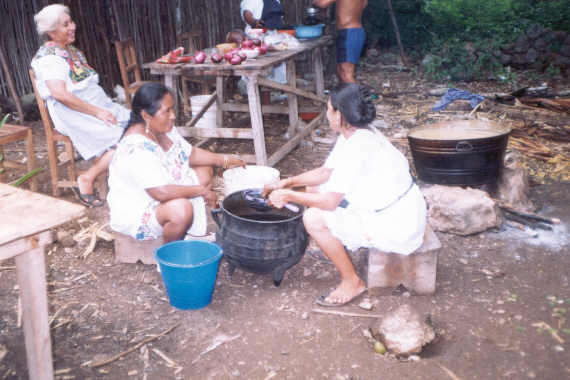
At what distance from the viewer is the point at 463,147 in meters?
4.48

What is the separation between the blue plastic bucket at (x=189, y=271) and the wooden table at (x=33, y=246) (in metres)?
0.93

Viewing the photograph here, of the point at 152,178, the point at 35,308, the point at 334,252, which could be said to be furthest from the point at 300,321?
the point at 35,308

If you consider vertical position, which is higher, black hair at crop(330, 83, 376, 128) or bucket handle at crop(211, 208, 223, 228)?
black hair at crop(330, 83, 376, 128)

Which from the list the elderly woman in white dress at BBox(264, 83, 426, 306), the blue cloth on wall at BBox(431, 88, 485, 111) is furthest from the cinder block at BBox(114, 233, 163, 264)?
the blue cloth on wall at BBox(431, 88, 485, 111)

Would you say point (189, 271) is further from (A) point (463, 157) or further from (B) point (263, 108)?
(B) point (263, 108)

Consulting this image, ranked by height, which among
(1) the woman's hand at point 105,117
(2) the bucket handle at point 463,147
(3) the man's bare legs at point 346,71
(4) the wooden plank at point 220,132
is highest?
(1) the woman's hand at point 105,117

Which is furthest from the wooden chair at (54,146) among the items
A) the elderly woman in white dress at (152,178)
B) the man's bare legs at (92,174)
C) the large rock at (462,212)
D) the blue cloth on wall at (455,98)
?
the blue cloth on wall at (455,98)

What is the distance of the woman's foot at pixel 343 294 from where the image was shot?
11.3ft

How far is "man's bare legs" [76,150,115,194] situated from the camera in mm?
4258

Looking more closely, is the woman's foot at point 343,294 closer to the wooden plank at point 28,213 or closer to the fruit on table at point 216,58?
the wooden plank at point 28,213

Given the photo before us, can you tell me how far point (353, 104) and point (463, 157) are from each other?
1911 mm

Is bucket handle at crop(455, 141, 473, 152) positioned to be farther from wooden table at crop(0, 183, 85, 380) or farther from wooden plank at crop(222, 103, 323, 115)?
wooden table at crop(0, 183, 85, 380)

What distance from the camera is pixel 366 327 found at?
3.23m

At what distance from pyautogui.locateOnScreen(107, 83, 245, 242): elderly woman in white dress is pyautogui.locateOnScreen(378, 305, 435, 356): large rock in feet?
5.12
